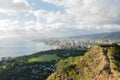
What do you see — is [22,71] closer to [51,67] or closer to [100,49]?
[51,67]

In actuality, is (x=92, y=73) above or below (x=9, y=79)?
above

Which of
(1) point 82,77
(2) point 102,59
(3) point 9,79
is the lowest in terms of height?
(3) point 9,79

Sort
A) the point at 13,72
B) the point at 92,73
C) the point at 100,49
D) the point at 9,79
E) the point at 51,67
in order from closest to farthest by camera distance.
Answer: the point at 92,73
the point at 100,49
the point at 9,79
the point at 13,72
the point at 51,67

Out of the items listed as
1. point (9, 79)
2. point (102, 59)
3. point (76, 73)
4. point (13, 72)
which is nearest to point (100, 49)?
point (102, 59)

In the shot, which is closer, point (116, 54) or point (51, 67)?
point (116, 54)

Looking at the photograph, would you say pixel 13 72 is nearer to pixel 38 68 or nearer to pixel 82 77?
pixel 38 68

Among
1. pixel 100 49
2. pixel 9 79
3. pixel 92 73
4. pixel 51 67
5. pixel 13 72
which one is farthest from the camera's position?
pixel 51 67
